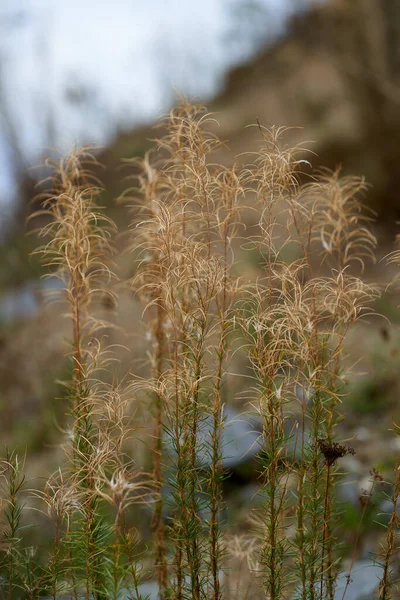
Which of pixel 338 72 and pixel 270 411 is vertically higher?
pixel 338 72

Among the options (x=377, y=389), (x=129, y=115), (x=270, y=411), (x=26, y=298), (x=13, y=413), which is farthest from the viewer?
(x=129, y=115)

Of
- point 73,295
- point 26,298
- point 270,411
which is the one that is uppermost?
point 26,298

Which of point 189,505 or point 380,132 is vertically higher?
point 380,132

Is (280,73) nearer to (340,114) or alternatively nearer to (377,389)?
(340,114)

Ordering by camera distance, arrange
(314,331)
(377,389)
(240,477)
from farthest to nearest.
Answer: (377,389), (240,477), (314,331)

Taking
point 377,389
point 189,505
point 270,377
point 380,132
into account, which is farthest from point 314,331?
point 380,132

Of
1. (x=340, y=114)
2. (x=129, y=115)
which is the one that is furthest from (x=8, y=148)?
(x=340, y=114)

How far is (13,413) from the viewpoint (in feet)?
23.6

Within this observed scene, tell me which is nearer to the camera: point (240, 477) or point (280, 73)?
point (240, 477)

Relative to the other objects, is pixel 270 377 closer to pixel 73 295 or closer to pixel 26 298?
pixel 73 295

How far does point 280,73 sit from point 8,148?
4.67 m

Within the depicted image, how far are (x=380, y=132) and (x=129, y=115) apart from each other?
15.1ft

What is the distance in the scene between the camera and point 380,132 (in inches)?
319

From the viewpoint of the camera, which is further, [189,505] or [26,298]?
[26,298]
